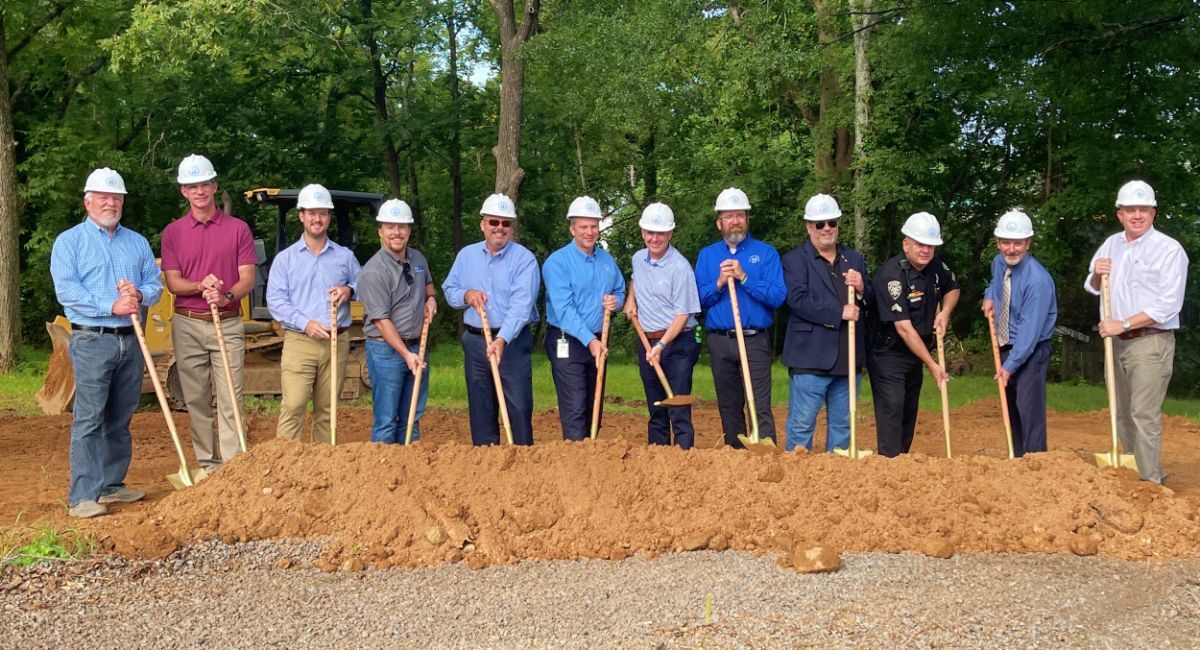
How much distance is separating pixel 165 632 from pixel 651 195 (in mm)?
20429

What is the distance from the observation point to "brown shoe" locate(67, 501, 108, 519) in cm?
647

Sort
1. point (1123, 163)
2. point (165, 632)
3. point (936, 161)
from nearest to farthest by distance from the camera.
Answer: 1. point (165, 632)
2. point (1123, 163)
3. point (936, 161)

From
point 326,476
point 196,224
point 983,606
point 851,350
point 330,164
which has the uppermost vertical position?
point 330,164

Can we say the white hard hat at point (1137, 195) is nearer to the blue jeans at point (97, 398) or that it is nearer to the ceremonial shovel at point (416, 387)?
the ceremonial shovel at point (416, 387)

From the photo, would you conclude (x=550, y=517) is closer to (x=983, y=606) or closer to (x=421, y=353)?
(x=421, y=353)

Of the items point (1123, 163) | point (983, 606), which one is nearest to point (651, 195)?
point (1123, 163)

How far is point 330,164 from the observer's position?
73.7 feet

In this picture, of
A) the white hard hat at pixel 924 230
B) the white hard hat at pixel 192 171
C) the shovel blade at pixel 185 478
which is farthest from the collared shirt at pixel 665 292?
the shovel blade at pixel 185 478

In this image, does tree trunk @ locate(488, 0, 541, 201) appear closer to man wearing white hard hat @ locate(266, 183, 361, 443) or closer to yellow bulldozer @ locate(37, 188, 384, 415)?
yellow bulldozer @ locate(37, 188, 384, 415)

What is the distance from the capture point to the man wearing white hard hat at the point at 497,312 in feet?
24.2

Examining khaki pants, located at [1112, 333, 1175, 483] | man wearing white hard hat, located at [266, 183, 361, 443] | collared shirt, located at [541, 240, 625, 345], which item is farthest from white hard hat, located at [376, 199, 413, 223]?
khaki pants, located at [1112, 333, 1175, 483]

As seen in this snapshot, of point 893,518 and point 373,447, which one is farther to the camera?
point 373,447

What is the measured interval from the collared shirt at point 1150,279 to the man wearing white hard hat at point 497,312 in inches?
145

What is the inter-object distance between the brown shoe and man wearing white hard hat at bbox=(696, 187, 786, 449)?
12.5 feet
